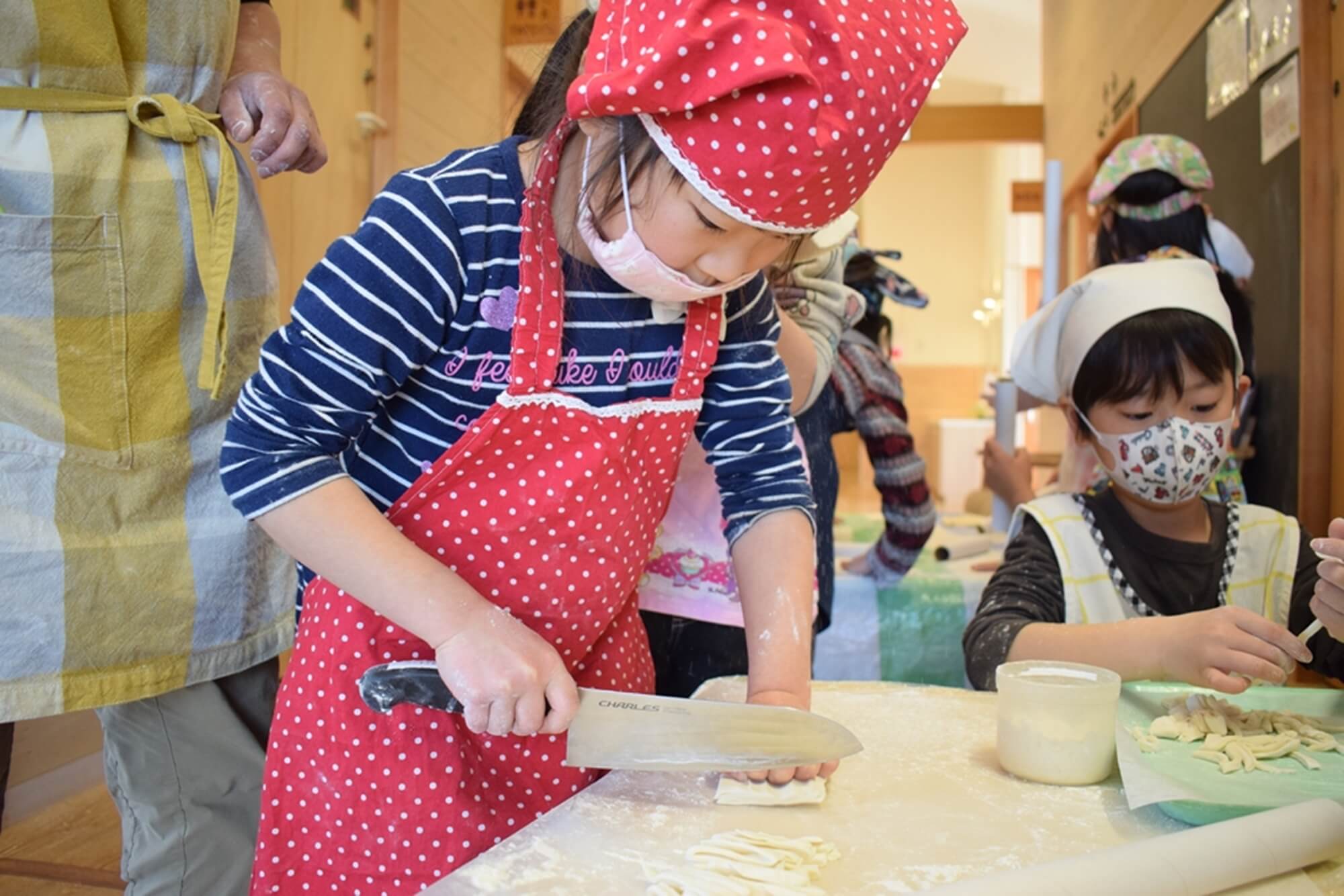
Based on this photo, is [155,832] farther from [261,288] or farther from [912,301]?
[912,301]

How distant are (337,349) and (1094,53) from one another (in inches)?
223

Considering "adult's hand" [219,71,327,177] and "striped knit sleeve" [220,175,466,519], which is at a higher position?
"adult's hand" [219,71,327,177]

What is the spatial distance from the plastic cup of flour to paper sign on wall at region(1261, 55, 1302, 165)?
1916 mm

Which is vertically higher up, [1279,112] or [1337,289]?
[1279,112]

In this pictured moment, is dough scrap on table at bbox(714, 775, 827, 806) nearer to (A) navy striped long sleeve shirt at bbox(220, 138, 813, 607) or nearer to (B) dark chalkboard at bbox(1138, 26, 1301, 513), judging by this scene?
(A) navy striped long sleeve shirt at bbox(220, 138, 813, 607)

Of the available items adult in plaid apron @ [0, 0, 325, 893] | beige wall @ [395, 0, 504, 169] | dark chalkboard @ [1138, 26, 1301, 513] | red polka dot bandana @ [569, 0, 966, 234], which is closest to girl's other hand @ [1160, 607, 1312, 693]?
red polka dot bandana @ [569, 0, 966, 234]

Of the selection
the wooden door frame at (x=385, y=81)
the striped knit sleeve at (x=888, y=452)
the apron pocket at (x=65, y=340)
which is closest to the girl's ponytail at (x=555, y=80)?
the apron pocket at (x=65, y=340)

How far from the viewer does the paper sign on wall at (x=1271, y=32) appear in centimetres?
238

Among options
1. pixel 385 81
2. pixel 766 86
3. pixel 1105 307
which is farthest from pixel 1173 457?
pixel 385 81

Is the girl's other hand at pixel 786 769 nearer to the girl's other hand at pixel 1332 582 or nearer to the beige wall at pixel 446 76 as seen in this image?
the girl's other hand at pixel 1332 582

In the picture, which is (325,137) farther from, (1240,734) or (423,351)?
(1240,734)

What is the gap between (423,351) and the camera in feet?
3.01

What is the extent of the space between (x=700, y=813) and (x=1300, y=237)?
84.7 inches

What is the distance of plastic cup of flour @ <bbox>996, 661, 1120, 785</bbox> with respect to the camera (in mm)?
914
